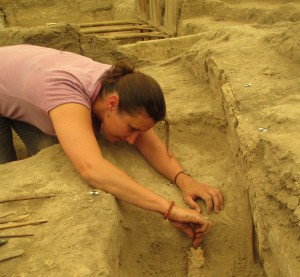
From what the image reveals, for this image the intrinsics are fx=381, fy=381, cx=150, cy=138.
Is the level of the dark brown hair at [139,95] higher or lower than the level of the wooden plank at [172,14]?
higher

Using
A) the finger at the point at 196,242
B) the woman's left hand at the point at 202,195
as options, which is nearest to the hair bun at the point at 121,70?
the woman's left hand at the point at 202,195

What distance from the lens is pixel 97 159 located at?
1749mm

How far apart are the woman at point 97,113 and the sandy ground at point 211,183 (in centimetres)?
8

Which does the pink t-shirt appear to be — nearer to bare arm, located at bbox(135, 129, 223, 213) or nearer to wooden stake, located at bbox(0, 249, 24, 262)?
bare arm, located at bbox(135, 129, 223, 213)

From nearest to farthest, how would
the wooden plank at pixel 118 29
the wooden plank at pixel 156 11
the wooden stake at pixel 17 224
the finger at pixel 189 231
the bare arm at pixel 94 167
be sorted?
the wooden stake at pixel 17 224
the bare arm at pixel 94 167
the finger at pixel 189 231
the wooden plank at pixel 118 29
the wooden plank at pixel 156 11

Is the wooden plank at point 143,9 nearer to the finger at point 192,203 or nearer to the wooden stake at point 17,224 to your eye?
the finger at point 192,203

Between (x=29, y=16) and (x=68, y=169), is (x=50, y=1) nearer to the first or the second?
(x=29, y=16)

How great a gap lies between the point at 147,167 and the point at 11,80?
0.91 metres

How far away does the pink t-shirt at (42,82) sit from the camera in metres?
1.88

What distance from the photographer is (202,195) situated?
2.01 meters

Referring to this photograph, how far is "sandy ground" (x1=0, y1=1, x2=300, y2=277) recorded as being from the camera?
1461 millimetres

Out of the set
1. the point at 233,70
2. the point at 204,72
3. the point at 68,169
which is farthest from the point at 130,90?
the point at 204,72

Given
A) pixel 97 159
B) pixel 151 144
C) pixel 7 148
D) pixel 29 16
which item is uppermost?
pixel 97 159

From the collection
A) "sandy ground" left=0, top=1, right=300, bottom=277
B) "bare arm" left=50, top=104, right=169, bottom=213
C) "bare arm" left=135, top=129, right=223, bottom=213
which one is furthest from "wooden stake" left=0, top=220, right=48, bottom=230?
"bare arm" left=135, top=129, right=223, bottom=213
